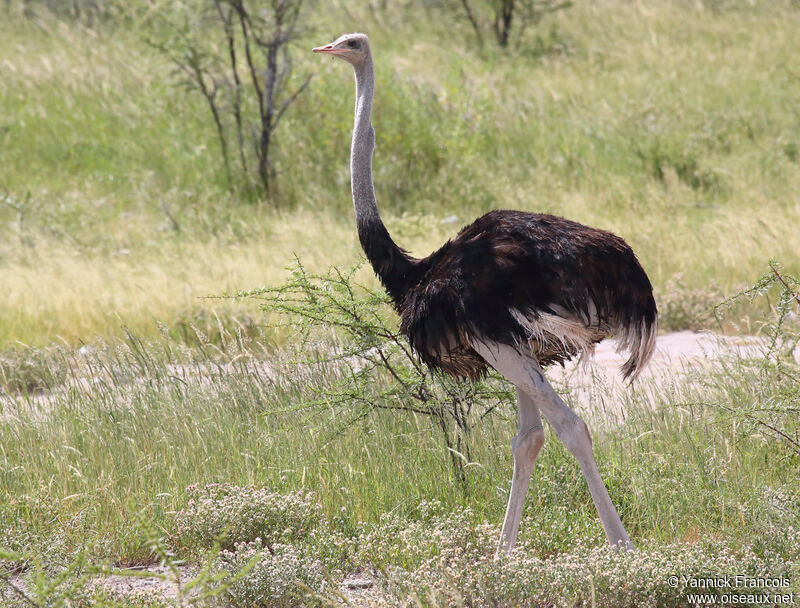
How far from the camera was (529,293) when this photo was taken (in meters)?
3.88

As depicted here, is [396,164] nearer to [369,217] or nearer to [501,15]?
[501,15]

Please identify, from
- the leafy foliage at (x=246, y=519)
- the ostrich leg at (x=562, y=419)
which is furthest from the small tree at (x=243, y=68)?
the ostrich leg at (x=562, y=419)

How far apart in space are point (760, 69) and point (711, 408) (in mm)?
12227

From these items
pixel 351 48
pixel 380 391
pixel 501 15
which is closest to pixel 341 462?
pixel 380 391

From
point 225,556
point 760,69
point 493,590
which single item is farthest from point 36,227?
point 760,69

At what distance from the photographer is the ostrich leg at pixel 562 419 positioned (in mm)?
3816

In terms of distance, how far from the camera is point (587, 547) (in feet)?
13.9

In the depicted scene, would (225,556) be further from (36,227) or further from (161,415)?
→ (36,227)

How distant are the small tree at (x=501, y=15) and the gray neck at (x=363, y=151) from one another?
45.4 ft

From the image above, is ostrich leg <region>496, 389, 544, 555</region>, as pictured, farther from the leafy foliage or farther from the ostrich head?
the ostrich head

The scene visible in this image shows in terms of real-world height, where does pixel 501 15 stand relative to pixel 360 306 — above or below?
above

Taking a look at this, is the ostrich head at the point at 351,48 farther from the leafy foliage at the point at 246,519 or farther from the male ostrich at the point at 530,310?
the leafy foliage at the point at 246,519

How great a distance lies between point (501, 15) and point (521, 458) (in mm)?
15267

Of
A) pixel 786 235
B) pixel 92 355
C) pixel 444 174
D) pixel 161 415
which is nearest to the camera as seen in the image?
pixel 161 415
